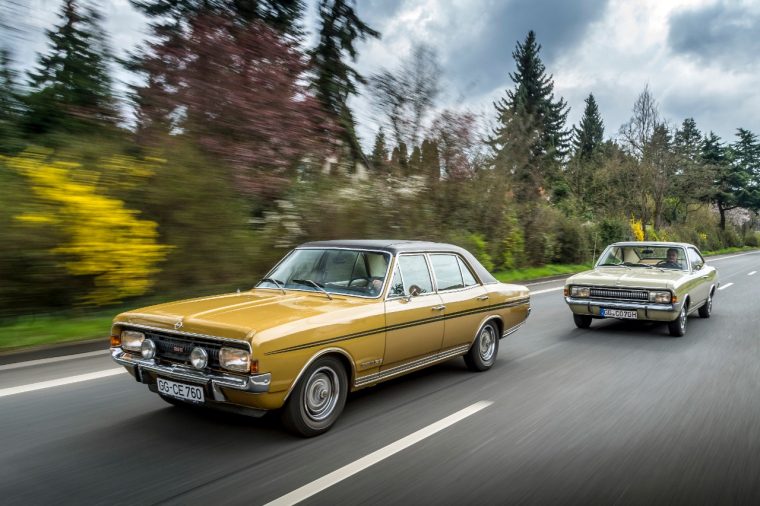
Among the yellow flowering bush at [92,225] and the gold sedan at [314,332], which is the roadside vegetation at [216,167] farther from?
the gold sedan at [314,332]

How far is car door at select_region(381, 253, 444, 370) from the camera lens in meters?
5.24

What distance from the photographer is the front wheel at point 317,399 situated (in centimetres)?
427

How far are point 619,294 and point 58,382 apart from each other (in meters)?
8.06

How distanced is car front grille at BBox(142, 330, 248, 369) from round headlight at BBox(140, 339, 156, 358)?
0.02 metres

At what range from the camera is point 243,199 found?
39.1 ft

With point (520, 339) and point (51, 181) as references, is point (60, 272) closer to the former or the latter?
point (51, 181)

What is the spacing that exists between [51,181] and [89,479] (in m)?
5.98

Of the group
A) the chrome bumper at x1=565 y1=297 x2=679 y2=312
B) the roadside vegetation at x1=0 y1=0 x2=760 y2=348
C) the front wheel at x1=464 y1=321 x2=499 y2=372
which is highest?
the roadside vegetation at x1=0 y1=0 x2=760 y2=348

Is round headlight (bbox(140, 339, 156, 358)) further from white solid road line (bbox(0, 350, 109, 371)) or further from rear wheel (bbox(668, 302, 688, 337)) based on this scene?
rear wheel (bbox(668, 302, 688, 337))

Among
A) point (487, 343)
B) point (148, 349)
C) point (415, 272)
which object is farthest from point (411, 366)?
point (148, 349)

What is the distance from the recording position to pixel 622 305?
30.6ft

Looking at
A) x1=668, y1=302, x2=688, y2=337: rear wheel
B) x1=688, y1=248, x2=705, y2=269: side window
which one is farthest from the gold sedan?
x1=688, y1=248, x2=705, y2=269: side window

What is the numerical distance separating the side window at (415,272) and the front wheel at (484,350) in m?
1.10

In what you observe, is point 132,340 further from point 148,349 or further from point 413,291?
point 413,291
